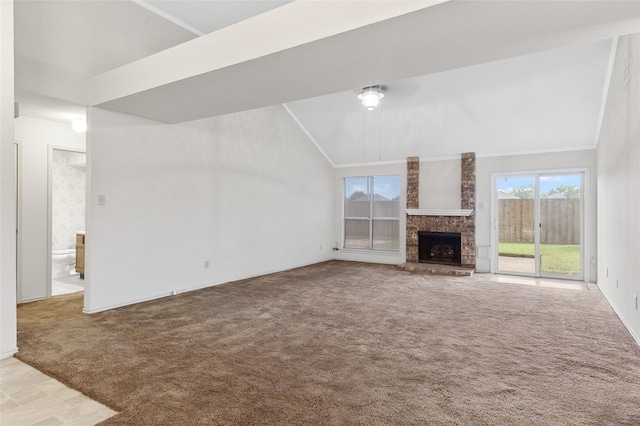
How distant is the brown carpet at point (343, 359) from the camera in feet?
6.65

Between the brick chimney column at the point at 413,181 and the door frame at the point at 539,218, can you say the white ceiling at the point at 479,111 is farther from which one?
the door frame at the point at 539,218

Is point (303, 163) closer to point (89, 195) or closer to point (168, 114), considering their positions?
point (168, 114)

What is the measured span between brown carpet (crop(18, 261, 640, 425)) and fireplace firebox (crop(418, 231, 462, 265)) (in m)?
2.74

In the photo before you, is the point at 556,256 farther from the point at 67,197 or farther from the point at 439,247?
the point at 67,197

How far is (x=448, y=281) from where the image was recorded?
20.0ft

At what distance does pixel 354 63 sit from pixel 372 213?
609 cm

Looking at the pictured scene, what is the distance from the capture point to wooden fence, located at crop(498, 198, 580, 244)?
6.32 m

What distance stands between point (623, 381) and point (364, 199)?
6.62 m

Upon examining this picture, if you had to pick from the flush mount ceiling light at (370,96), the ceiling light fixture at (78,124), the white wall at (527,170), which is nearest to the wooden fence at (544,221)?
the white wall at (527,170)

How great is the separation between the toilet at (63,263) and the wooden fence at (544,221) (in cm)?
830

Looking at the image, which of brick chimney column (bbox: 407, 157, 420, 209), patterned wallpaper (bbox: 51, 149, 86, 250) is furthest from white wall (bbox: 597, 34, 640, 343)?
patterned wallpaper (bbox: 51, 149, 86, 250)

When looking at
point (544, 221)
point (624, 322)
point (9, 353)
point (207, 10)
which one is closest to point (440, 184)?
point (544, 221)

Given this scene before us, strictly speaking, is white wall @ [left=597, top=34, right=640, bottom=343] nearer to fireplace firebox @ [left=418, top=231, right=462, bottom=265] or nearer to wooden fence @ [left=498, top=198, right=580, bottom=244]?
wooden fence @ [left=498, top=198, right=580, bottom=244]

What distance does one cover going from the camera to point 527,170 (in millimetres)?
6703
